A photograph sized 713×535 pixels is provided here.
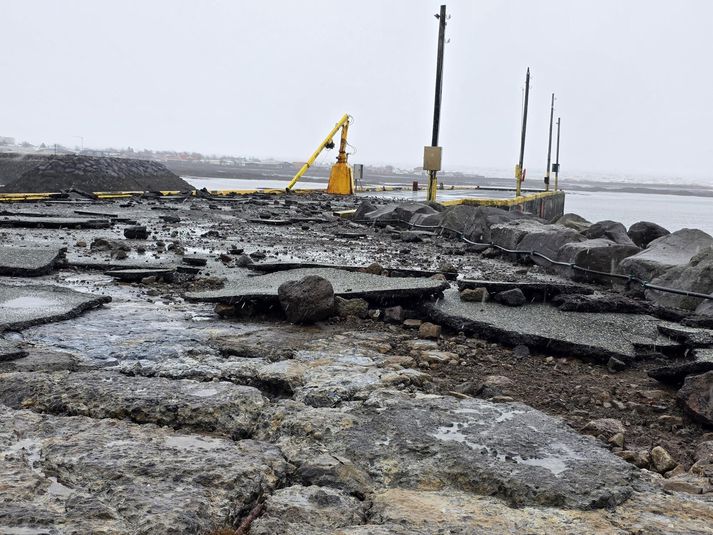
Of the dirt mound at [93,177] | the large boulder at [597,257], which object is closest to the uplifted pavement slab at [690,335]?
the large boulder at [597,257]

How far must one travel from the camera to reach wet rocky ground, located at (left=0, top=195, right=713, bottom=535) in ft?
6.88

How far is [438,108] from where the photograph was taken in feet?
64.3

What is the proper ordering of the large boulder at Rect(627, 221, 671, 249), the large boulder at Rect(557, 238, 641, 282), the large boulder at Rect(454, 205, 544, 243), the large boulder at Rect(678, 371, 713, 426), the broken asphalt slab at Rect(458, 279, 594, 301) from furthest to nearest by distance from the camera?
the large boulder at Rect(627, 221, 671, 249) < the large boulder at Rect(454, 205, 544, 243) < the large boulder at Rect(557, 238, 641, 282) < the broken asphalt slab at Rect(458, 279, 594, 301) < the large boulder at Rect(678, 371, 713, 426)

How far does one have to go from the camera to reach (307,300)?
444cm

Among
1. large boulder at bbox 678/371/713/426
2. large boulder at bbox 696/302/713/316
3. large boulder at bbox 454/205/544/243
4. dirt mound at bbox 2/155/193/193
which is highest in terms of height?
dirt mound at bbox 2/155/193/193

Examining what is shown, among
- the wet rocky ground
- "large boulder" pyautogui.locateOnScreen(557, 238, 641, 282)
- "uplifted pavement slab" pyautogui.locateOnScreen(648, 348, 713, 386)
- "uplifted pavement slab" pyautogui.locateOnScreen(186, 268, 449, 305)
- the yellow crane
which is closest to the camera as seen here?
the wet rocky ground

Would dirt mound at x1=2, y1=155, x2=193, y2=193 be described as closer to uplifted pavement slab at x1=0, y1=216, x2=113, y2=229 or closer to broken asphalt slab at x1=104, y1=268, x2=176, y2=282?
uplifted pavement slab at x1=0, y1=216, x2=113, y2=229

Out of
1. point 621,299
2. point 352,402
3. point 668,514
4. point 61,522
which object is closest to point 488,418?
point 352,402

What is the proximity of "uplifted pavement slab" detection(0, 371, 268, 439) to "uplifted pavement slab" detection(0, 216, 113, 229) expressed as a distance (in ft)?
23.6

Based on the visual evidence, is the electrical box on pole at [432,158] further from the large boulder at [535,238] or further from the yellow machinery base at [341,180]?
the large boulder at [535,238]

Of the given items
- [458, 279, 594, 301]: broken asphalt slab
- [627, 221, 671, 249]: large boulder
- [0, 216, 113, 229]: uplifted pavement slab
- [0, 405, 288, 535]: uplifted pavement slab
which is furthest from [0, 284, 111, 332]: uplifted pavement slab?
[627, 221, 671, 249]: large boulder

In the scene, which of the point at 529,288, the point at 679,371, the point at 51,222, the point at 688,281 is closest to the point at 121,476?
the point at 679,371

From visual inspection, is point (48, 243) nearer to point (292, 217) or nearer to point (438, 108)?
point (292, 217)

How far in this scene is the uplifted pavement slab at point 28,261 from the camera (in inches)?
230
